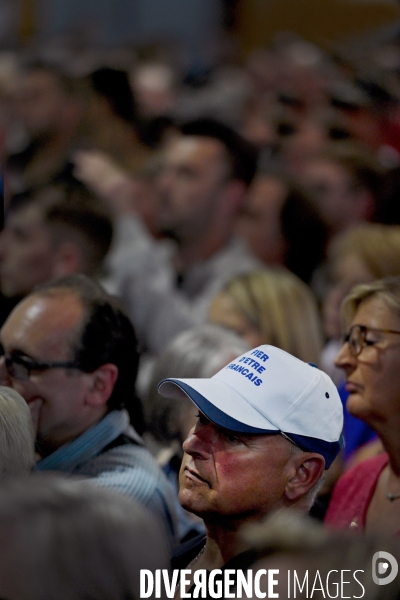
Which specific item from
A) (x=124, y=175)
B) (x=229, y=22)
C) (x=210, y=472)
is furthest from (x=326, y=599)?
(x=229, y=22)

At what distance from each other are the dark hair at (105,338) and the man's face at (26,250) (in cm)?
134

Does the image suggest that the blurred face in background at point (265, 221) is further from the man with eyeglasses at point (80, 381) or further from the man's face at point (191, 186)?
the man with eyeglasses at point (80, 381)

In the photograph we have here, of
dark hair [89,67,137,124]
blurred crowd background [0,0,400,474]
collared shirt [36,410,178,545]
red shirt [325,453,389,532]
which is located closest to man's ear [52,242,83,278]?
blurred crowd background [0,0,400,474]

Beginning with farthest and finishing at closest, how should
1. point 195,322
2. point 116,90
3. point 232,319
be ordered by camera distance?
point 116,90
point 195,322
point 232,319

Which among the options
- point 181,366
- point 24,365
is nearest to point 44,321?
point 24,365

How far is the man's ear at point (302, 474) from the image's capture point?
2074mm

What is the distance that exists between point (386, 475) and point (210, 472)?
85 centimetres

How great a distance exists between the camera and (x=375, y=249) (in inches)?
165

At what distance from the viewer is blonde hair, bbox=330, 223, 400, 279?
409 cm

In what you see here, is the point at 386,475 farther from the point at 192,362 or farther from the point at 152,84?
the point at 152,84

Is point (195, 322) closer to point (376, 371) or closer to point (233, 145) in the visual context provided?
point (233, 145)

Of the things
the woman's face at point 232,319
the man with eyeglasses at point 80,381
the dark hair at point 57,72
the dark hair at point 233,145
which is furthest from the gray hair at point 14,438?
the dark hair at point 57,72

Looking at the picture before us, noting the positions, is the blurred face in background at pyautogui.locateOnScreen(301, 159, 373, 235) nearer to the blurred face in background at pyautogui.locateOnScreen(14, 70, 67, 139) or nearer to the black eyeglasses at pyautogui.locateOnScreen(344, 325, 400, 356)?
the blurred face in background at pyautogui.locateOnScreen(14, 70, 67, 139)

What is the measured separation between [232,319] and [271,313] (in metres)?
0.16
